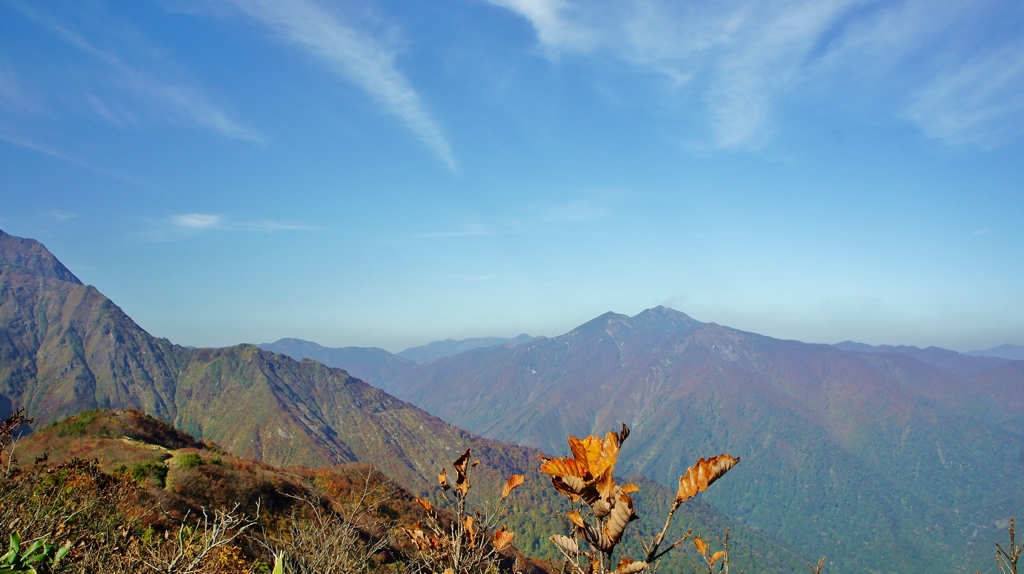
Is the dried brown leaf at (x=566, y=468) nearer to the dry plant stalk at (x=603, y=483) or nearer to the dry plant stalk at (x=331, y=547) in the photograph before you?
the dry plant stalk at (x=603, y=483)

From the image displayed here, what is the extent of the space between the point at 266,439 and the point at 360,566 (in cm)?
14799

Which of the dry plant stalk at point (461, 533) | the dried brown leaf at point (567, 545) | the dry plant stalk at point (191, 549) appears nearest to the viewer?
the dried brown leaf at point (567, 545)

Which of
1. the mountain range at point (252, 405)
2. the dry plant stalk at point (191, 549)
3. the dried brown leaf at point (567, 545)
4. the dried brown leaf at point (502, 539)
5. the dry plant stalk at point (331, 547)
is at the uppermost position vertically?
the dried brown leaf at point (567, 545)

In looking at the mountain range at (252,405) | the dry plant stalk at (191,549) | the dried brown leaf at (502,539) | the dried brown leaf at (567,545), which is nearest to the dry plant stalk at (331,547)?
the dry plant stalk at (191,549)

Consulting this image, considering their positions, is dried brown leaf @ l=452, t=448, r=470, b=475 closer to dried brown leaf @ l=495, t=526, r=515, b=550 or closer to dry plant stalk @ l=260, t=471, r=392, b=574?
dried brown leaf @ l=495, t=526, r=515, b=550

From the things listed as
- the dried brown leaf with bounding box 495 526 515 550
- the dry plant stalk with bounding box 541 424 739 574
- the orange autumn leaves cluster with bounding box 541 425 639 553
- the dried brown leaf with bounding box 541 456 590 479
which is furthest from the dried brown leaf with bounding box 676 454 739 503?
the dried brown leaf with bounding box 495 526 515 550

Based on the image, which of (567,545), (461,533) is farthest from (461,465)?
(567,545)

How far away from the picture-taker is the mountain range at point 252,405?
139625mm

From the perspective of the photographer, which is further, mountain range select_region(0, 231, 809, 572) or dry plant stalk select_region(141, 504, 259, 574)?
mountain range select_region(0, 231, 809, 572)

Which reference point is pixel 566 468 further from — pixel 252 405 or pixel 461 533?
pixel 252 405

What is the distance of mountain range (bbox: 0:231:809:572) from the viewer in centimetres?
13962

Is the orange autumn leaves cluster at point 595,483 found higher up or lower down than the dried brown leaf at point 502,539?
higher up

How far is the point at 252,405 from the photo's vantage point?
159 m

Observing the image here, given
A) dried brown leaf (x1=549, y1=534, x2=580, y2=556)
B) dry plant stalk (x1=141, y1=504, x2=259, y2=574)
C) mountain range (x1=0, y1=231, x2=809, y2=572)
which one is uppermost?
dried brown leaf (x1=549, y1=534, x2=580, y2=556)
